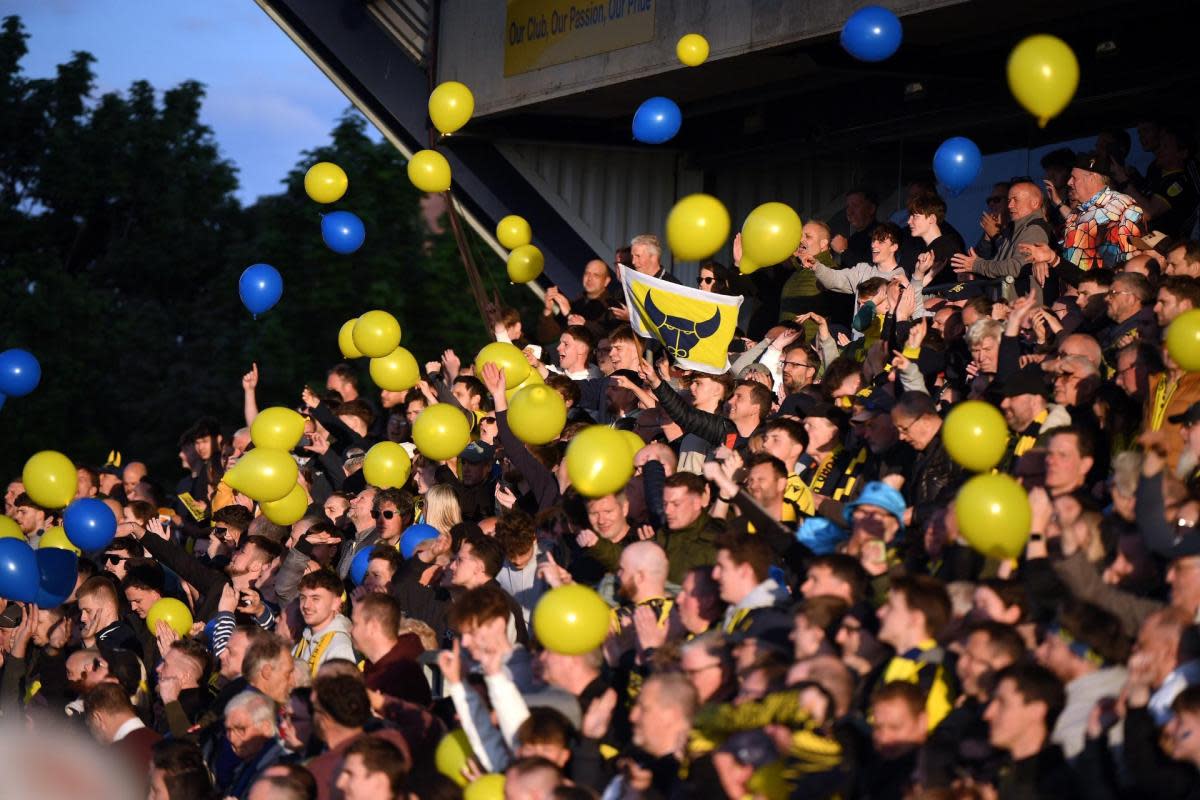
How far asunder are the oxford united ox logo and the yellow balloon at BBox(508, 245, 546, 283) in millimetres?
3116

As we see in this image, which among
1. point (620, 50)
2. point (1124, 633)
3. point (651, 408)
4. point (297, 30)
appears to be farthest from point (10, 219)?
point (1124, 633)

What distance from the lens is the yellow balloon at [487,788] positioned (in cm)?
572

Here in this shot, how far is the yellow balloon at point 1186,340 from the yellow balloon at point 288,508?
527 cm

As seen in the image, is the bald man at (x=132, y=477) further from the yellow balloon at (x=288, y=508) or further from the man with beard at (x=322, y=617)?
the man with beard at (x=322, y=617)

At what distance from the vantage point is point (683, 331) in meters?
9.30

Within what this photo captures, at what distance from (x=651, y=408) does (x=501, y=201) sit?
545 cm

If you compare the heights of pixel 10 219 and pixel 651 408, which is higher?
pixel 10 219

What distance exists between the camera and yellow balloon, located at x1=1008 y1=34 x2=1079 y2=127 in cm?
739

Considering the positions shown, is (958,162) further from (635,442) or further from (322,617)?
(322,617)

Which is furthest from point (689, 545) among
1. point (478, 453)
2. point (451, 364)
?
point (451, 364)

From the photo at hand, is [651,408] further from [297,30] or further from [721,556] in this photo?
[297,30]

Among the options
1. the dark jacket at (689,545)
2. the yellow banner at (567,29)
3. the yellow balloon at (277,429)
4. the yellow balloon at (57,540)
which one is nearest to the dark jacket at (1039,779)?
the dark jacket at (689,545)

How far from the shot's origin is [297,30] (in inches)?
585

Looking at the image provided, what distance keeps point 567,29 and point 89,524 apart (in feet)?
18.2
